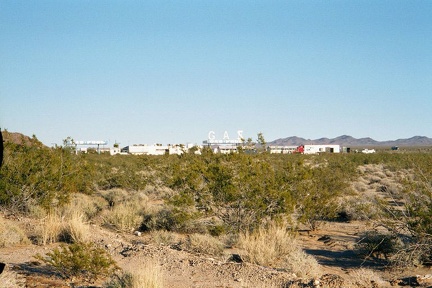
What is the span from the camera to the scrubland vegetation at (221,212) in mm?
12078

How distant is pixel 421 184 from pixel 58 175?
40.6ft

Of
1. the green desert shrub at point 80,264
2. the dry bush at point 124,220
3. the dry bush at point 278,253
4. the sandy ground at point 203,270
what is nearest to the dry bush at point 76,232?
the sandy ground at point 203,270

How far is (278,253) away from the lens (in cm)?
1257

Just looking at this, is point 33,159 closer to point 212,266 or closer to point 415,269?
point 212,266

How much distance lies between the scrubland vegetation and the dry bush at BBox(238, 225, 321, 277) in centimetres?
3

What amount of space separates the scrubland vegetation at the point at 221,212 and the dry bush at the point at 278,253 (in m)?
0.03

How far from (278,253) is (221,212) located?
3.64 metres

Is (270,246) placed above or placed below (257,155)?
below

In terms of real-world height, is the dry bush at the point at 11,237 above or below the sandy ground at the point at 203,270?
above

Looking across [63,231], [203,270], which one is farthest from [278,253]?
[63,231]

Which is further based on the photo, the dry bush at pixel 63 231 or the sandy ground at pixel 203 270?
the dry bush at pixel 63 231

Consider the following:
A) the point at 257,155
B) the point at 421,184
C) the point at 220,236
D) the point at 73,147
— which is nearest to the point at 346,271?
the point at 421,184

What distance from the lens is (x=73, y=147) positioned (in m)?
21.8

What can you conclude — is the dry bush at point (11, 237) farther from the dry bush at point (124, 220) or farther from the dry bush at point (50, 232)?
the dry bush at point (124, 220)
